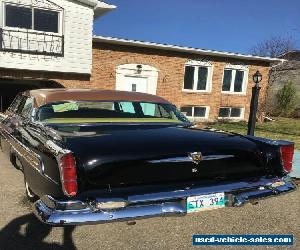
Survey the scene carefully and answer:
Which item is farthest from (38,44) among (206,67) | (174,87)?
(206,67)

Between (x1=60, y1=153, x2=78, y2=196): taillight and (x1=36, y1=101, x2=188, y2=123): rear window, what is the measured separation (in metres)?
1.28

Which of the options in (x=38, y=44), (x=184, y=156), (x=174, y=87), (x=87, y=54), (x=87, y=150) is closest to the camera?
(x=87, y=150)

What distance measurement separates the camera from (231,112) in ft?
60.2

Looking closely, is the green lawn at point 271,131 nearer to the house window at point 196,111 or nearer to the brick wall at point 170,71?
Answer: the house window at point 196,111

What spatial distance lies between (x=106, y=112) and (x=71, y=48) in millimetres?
8723

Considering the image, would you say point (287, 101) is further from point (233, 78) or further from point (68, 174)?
point (68, 174)

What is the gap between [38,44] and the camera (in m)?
12.4

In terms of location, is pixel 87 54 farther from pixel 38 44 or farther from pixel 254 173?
pixel 254 173

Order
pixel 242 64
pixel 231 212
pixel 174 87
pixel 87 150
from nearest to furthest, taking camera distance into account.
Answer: pixel 87 150, pixel 231 212, pixel 174 87, pixel 242 64

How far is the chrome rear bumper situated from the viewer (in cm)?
308

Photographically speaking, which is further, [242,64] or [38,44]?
[242,64]

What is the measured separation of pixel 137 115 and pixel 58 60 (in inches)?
341

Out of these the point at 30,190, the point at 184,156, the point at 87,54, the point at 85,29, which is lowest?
the point at 30,190

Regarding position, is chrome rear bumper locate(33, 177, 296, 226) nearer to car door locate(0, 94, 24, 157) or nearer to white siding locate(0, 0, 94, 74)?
car door locate(0, 94, 24, 157)
